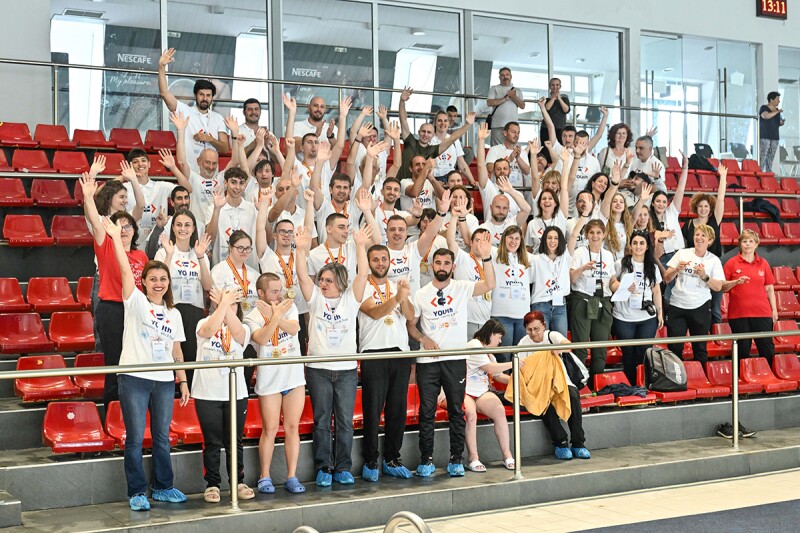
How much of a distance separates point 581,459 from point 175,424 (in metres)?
3.60

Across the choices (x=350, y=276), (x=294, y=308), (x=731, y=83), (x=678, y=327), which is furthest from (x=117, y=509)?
(x=731, y=83)

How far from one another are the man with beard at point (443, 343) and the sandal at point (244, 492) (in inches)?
58.5

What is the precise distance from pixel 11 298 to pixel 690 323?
696cm

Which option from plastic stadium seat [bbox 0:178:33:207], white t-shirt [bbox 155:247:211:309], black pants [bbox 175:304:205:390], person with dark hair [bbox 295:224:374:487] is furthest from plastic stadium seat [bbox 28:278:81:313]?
person with dark hair [bbox 295:224:374:487]

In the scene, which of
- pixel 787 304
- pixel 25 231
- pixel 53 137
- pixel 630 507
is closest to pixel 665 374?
pixel 630 507

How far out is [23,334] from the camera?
898 centimetres

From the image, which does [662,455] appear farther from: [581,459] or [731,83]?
[731,83]

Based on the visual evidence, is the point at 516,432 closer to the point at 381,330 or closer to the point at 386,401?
the point at 386,401

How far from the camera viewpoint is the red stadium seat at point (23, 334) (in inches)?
345

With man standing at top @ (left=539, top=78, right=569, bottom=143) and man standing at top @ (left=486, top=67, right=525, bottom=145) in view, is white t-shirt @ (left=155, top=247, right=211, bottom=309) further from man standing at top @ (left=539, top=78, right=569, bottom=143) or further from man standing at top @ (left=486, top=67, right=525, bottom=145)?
man standing at top @ (left=539, top=78, right=569, bottom=143)

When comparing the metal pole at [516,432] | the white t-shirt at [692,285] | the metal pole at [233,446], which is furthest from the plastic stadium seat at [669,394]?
the metal pole at [233,446]

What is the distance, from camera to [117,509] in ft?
22.9

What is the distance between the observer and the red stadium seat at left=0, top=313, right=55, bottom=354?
8.76m

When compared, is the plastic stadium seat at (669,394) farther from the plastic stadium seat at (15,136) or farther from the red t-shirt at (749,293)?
the plastic stadium seat at (15,136)
